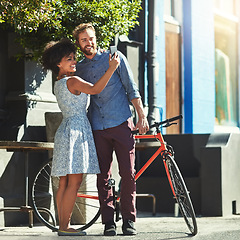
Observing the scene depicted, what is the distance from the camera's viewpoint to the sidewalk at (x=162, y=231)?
6.25 meters

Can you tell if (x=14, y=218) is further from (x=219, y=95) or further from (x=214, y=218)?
(x=219, y=95)

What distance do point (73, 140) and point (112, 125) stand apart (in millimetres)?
402

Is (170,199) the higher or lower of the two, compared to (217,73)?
lower

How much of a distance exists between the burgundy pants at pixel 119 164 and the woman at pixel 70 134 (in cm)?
15

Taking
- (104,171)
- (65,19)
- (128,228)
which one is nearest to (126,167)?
(104,171)

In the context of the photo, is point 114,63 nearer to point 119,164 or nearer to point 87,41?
point 87,41

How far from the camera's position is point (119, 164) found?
6.31 metres

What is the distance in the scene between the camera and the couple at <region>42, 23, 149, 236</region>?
6.10 metres

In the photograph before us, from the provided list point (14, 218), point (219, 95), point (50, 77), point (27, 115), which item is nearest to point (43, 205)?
point (14, 218)

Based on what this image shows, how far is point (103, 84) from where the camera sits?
Result: 597 centimetres

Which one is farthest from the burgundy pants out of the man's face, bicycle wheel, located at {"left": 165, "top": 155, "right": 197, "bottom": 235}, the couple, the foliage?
the foliage

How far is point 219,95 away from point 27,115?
681cm

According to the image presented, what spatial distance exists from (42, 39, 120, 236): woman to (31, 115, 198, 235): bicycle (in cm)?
41

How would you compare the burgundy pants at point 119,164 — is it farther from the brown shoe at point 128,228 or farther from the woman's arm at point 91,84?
the woman's arm at point 91,84
